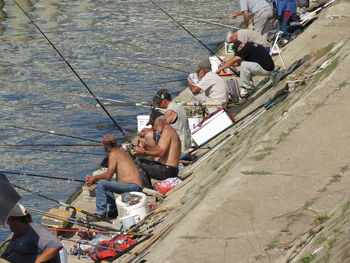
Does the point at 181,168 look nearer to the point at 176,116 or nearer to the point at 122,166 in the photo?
the point at 176,116

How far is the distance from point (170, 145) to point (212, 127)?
71.7 inches

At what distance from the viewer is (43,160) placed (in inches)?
656

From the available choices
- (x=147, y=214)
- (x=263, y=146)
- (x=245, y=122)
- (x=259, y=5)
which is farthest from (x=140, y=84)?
(x=263, y=146)

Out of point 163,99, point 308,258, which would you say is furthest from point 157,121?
point 308,258

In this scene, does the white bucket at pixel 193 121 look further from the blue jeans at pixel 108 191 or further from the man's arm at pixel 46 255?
the man's arm at pixel 46 255

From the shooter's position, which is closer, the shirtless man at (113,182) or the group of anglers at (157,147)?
the group of anglers at (157,147)

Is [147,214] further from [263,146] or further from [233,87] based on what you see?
[233,87]

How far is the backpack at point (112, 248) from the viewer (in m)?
9.10

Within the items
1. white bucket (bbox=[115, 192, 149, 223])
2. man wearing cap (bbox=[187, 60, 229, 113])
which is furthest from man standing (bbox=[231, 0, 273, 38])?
white bucket (bbox=[115, 192, 149, 223])

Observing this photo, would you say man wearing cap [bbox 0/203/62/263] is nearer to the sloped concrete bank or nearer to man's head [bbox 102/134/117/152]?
the sloped concrete bank

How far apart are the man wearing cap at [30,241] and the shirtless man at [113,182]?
153 inches

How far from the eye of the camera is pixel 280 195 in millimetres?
7566

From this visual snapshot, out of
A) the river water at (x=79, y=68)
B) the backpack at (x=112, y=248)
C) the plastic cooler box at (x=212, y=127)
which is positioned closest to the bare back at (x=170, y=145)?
the plastic cooler box at (x=212, y=127)

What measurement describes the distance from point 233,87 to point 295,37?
329 centimetres
